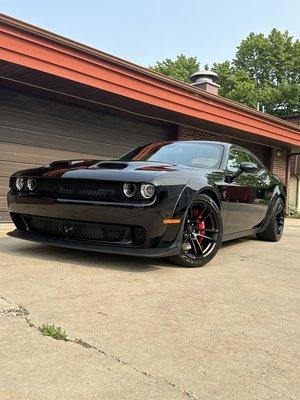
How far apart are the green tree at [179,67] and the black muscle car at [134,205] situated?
46.2 metres

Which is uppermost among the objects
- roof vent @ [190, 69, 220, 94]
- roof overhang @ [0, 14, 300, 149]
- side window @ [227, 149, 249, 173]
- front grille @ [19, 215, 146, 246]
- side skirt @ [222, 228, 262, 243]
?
roof vent @ [190, 69, 220, 94]

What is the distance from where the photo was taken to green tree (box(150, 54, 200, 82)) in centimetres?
4984

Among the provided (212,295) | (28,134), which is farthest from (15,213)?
(28,134)

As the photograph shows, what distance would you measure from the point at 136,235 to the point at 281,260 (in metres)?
2.02

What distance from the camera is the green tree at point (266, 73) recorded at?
44041 mm

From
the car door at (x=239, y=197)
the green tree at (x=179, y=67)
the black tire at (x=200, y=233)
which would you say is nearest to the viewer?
the black tire at (x=200, y=233)

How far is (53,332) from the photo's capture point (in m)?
2.34

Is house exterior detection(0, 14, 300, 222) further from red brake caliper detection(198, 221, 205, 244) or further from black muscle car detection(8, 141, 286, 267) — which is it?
red brake caliper detection(198, 221, 205, 244)

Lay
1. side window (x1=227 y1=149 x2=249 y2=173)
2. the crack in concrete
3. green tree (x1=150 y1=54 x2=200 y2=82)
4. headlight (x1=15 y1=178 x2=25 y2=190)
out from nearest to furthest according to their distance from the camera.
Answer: the crack in concrete < headlight (x1=15 y1=178 x2=25 y2=190) < side window (x1=227 y1=149 x2=249 y2=173) < green tree (x1=150 y1=54 x2=200 y2=82)

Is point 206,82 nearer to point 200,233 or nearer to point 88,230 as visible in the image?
point 200,233

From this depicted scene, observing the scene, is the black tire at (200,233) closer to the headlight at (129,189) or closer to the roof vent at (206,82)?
the headlight at (129,189)

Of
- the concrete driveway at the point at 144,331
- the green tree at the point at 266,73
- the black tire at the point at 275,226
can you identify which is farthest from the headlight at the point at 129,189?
the green tree at the point at 266,73

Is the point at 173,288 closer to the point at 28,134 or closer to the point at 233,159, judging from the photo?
the point at 233,159

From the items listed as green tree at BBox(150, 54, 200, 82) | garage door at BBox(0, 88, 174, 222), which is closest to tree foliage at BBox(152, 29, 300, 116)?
green tree at BBox(150, 54, 200, 82)
